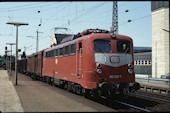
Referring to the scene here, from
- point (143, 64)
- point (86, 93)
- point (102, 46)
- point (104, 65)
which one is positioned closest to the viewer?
point (104, 65)

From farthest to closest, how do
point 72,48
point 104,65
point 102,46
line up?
point 72,48
point 102,46
point 104,65

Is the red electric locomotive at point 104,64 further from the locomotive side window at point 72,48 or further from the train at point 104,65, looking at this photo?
the locomotive side window at point 72,48

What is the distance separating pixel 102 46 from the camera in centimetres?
1528

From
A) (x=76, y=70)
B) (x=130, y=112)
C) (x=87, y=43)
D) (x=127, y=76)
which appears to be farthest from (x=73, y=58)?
(x=130, y=112)

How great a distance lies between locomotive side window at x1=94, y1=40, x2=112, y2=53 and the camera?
1513cm

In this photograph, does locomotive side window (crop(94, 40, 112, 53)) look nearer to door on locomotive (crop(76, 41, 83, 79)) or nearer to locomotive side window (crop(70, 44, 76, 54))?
door on locomotive (crop(76, 41, 83, 79))

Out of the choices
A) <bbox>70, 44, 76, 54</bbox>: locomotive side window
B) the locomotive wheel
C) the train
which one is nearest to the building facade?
<bbox>70, 44, 76, 54</bbox>: locomotive side window

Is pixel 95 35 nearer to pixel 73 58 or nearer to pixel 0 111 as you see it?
pixel 73 58

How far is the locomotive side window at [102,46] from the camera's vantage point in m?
15.1

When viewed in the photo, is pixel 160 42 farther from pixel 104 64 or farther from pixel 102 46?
pixel 104 64

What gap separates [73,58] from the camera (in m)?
17.5

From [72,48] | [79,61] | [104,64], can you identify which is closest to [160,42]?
[72,48]

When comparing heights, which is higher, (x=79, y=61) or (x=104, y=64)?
(x=79, y=61)

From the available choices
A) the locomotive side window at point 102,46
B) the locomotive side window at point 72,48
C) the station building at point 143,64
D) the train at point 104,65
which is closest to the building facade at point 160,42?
the station building at point 143,64
